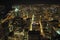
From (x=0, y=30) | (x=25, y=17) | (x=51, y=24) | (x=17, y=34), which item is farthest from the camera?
(x=25, y=17)

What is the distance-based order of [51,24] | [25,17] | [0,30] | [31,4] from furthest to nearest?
[31,4]
[25,17]
[51,24]
[0,30]

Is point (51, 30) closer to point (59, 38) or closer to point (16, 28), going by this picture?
point (59, 38)

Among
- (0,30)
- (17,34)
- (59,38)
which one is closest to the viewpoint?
(59,38)

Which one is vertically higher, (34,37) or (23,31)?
(34,37)

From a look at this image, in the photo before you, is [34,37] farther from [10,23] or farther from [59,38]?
[10,23]

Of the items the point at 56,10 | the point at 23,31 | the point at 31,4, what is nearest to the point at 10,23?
the point at 23,31

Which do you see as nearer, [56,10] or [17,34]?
[17,34]

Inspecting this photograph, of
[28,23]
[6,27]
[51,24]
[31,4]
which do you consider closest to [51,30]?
[51,24]

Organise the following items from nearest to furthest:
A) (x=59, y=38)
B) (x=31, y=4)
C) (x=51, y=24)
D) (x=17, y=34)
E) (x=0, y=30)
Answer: (x=59, y=38) < (x=17, y=34) < (x=0, y=30) < (x=51, y=24) < (x=31, y=4)

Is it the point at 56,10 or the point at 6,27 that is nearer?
the point at 6,27
